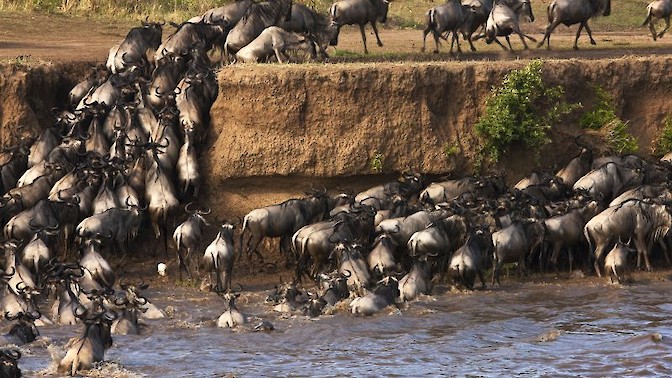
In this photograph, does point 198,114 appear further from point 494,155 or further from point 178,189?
point 494,155

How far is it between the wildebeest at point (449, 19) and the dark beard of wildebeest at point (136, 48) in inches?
162

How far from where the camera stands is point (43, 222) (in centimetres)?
1753

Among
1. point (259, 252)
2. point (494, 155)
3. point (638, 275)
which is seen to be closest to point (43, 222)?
point (259, 252)

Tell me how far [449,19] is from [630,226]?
19.0 feet

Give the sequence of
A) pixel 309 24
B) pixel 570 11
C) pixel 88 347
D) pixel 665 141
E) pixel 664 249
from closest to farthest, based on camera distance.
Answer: pixel 88 347, pixel 664 249, pixel 665 141, pixel 309 24, pixel 570 11

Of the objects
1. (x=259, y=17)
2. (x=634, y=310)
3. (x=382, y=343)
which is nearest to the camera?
(x=382, y=343)

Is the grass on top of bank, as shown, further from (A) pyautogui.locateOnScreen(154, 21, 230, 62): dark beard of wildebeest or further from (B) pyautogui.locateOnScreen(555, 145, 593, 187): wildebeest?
(B) pyautogui.locateOnScreen(555, 145, 593, 187): wildebeest

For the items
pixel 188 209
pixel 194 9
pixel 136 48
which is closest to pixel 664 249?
pixel 188 209

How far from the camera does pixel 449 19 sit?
2234 cm

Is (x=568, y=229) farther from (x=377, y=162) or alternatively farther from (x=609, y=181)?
(x=377, y=162)

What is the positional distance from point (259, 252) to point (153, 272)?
1341 millimetres

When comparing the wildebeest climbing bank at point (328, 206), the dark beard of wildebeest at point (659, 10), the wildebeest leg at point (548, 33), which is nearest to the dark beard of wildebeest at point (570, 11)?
the wildebeest leg at point (548, 33)

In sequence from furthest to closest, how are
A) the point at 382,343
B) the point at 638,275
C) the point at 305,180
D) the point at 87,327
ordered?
the point at 305,180, the point at 638,275, the point at 382,343, the point at 87,327

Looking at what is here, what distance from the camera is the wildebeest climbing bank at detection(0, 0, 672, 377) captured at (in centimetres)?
1526
